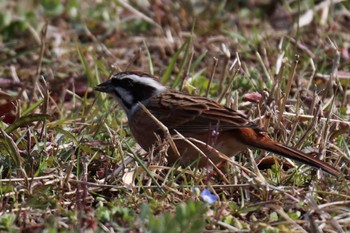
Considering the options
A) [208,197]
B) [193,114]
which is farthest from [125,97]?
[208,197]

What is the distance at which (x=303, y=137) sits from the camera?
4660 mm

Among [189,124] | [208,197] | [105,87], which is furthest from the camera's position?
[105,87]

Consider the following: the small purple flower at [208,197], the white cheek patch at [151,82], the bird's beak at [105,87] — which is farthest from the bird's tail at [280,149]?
the bird's beak at [105,87]

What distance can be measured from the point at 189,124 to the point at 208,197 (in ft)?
3.86

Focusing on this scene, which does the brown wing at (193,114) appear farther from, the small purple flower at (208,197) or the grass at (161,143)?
the small purple flower at (208,197)

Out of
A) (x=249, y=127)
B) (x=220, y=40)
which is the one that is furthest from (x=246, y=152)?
(x=220, y=40)

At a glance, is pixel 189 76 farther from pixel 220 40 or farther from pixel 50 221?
pixel 50 221

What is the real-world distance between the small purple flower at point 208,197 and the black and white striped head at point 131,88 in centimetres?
138

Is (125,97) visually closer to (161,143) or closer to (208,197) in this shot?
(161,143)

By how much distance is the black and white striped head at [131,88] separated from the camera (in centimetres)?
521

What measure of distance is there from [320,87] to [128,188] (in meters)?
2.24

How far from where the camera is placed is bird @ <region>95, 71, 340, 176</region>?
177 inches

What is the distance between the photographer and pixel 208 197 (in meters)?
3.79

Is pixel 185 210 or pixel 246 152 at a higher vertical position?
pixel 185 210
